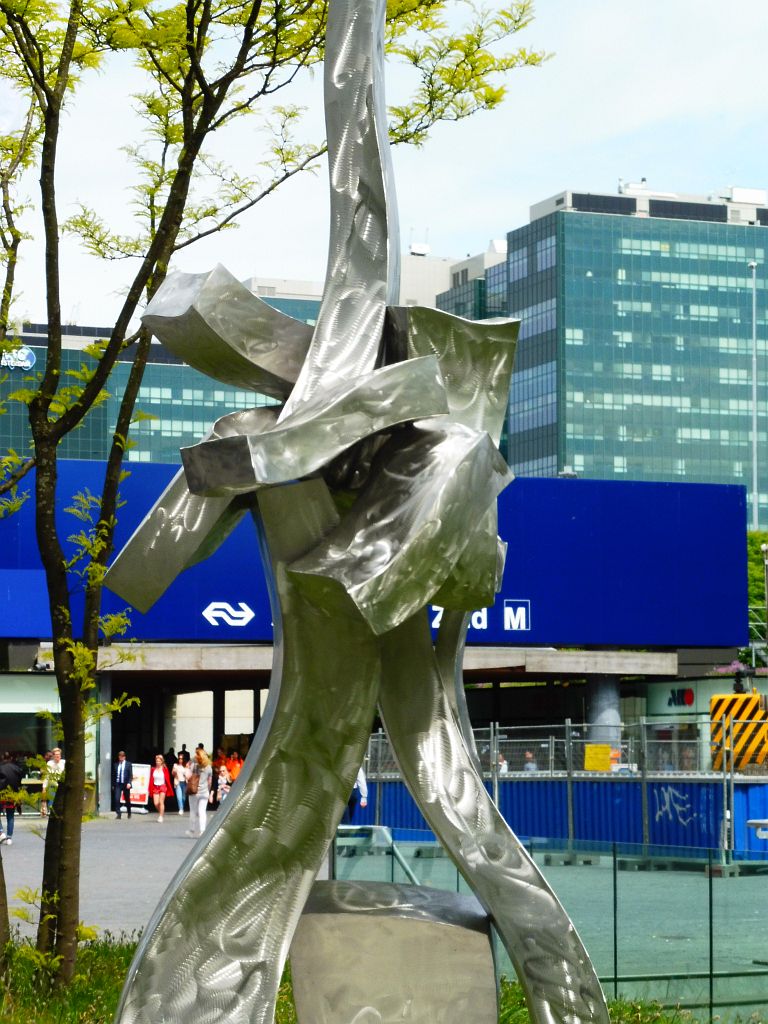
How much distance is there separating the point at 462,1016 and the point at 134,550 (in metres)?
2.40

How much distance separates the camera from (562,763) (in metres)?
21.2

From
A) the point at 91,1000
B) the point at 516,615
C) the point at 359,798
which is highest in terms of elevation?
the point at 516,615

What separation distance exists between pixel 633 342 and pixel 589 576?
2833 inches

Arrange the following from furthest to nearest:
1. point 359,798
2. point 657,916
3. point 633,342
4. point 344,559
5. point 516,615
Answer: point 633,342 → point 516,615 → point 359,798 → point 657,916 → point 344,559

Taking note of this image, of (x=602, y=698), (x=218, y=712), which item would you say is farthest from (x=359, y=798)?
(x=218, y=712)

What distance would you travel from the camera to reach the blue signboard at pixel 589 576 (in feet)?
89.2

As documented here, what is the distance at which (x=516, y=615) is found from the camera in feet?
95.7

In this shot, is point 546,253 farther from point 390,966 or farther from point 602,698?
point 390,966

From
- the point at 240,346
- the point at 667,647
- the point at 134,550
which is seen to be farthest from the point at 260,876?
the point at 667,647

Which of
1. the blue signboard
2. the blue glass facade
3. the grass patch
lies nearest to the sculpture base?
the grass patch

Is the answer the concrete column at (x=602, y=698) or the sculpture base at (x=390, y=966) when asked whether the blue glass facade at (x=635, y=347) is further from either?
the sculpture base at (x=390, y=966)

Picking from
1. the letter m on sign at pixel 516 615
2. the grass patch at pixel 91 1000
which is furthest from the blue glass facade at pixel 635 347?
the grass patch at pixel 91 1000

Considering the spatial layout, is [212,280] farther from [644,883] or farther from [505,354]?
[644,883]

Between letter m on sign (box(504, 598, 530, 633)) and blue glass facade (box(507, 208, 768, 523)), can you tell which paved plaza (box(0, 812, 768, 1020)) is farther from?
blue glass facade (box(507, 208, 768, 523))
